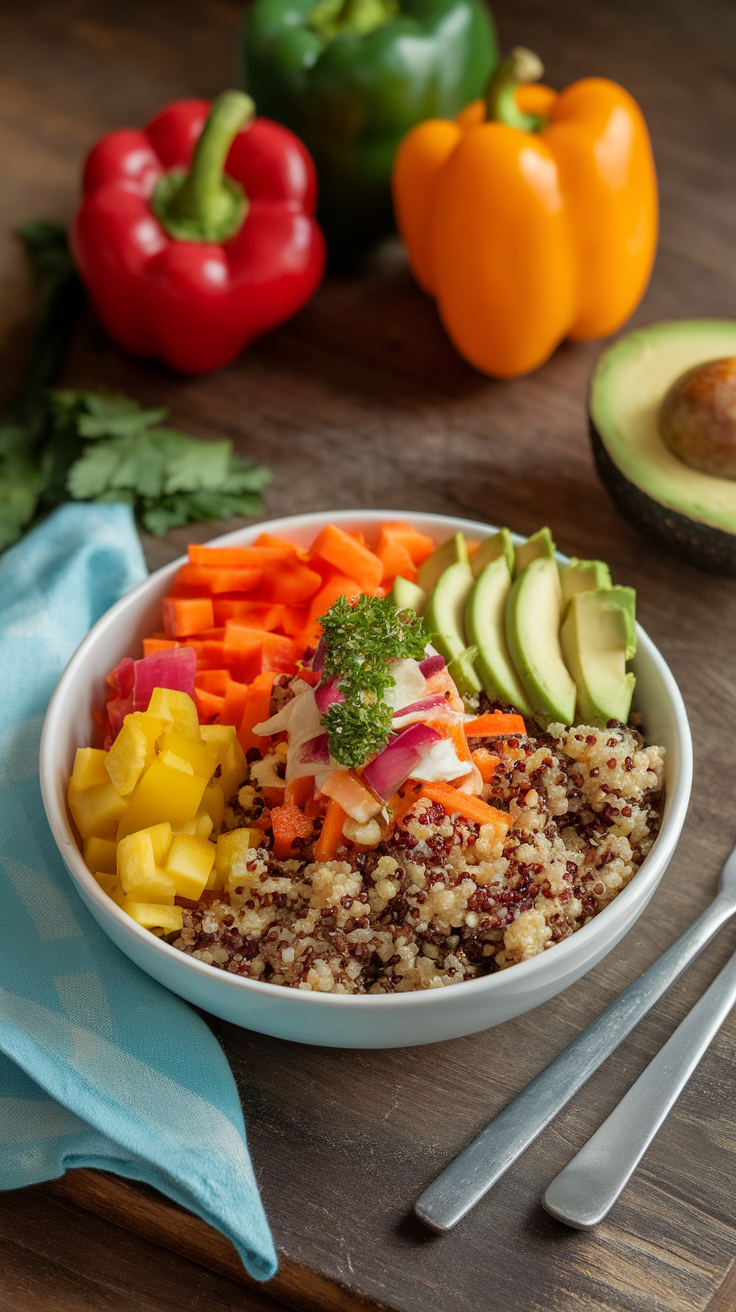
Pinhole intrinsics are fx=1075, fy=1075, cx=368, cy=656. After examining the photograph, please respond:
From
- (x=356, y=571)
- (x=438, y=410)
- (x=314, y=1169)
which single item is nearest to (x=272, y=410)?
(x=438, y=410)

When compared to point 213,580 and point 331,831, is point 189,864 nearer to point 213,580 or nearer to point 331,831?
point 331,831

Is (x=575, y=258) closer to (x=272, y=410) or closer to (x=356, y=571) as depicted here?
(x=272, y=410)

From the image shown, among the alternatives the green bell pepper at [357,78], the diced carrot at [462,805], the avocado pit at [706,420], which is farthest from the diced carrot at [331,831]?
the green bell pepper at [357,78]

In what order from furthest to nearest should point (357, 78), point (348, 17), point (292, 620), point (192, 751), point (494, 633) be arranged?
1. point (348, 17)
2. point (357, 78)
3. point (292, 620)
4. point (494, 633)
5. point (192, 751)

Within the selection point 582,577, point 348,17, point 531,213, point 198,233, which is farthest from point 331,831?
point 348,17

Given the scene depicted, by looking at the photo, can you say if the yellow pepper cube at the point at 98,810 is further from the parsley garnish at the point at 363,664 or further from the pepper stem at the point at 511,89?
the pepper stem at the point at 511,89
